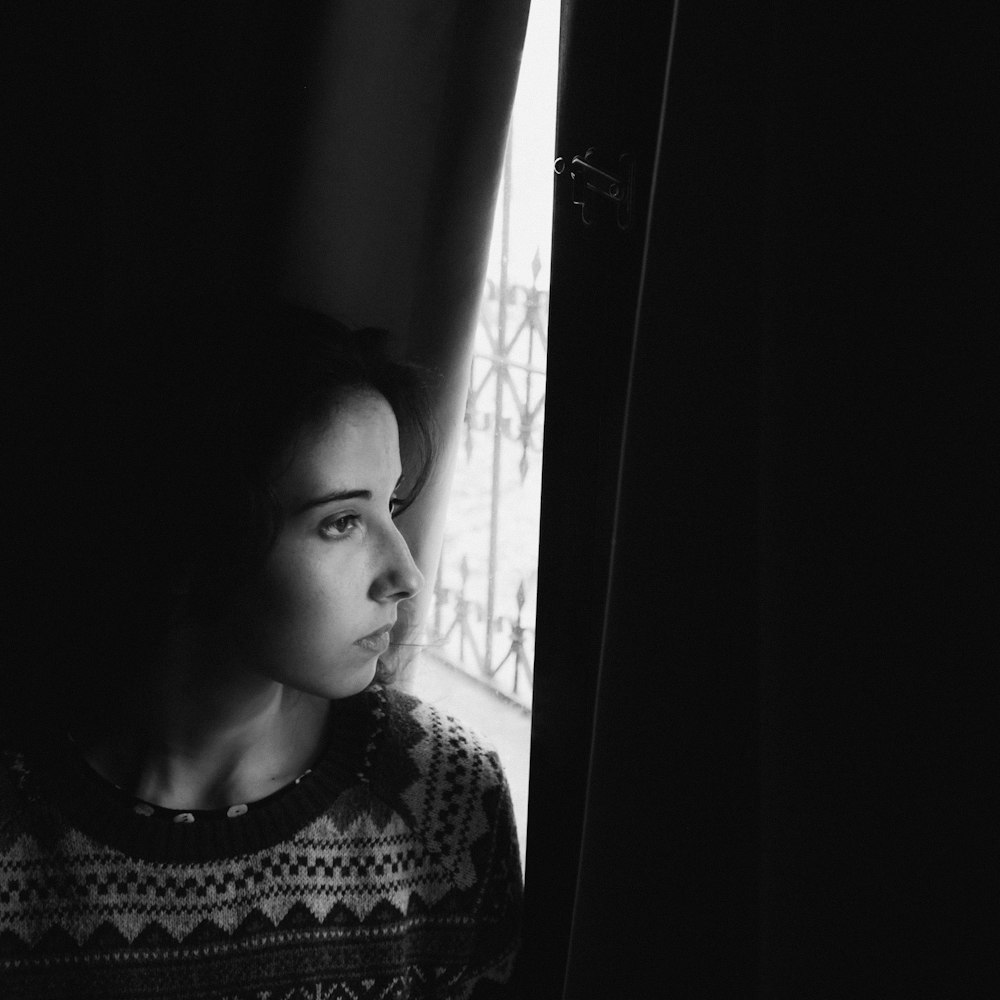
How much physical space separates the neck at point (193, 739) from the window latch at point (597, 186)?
0.52 metres

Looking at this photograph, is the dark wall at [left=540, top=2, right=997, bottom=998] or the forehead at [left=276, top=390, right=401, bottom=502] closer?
the dark wall at [left=540, top=2, right=997, bottom=998]

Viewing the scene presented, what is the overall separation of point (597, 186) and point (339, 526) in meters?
0.38

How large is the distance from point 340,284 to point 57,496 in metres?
0.42

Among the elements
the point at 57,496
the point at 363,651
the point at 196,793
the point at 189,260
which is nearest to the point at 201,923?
the point at 196,793

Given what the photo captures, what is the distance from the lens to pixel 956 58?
604mm

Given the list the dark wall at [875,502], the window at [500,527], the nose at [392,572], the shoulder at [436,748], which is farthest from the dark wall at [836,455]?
the window at [500,527]

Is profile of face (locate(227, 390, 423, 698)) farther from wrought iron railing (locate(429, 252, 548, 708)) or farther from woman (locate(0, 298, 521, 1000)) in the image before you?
wrought iron railing (locate(429, 252, 548, 708))

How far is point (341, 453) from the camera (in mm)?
919

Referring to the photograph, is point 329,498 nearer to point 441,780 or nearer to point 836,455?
point 441,780

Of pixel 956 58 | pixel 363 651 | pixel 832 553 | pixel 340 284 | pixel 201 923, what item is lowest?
pixel 201 923

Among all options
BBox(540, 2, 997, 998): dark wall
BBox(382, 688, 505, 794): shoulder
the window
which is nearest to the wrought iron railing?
the window

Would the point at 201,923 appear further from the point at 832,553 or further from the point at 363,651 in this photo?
the point at 832,553

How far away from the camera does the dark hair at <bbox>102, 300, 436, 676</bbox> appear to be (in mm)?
912

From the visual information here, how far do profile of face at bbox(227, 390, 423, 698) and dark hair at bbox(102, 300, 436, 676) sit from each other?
0.01 m
